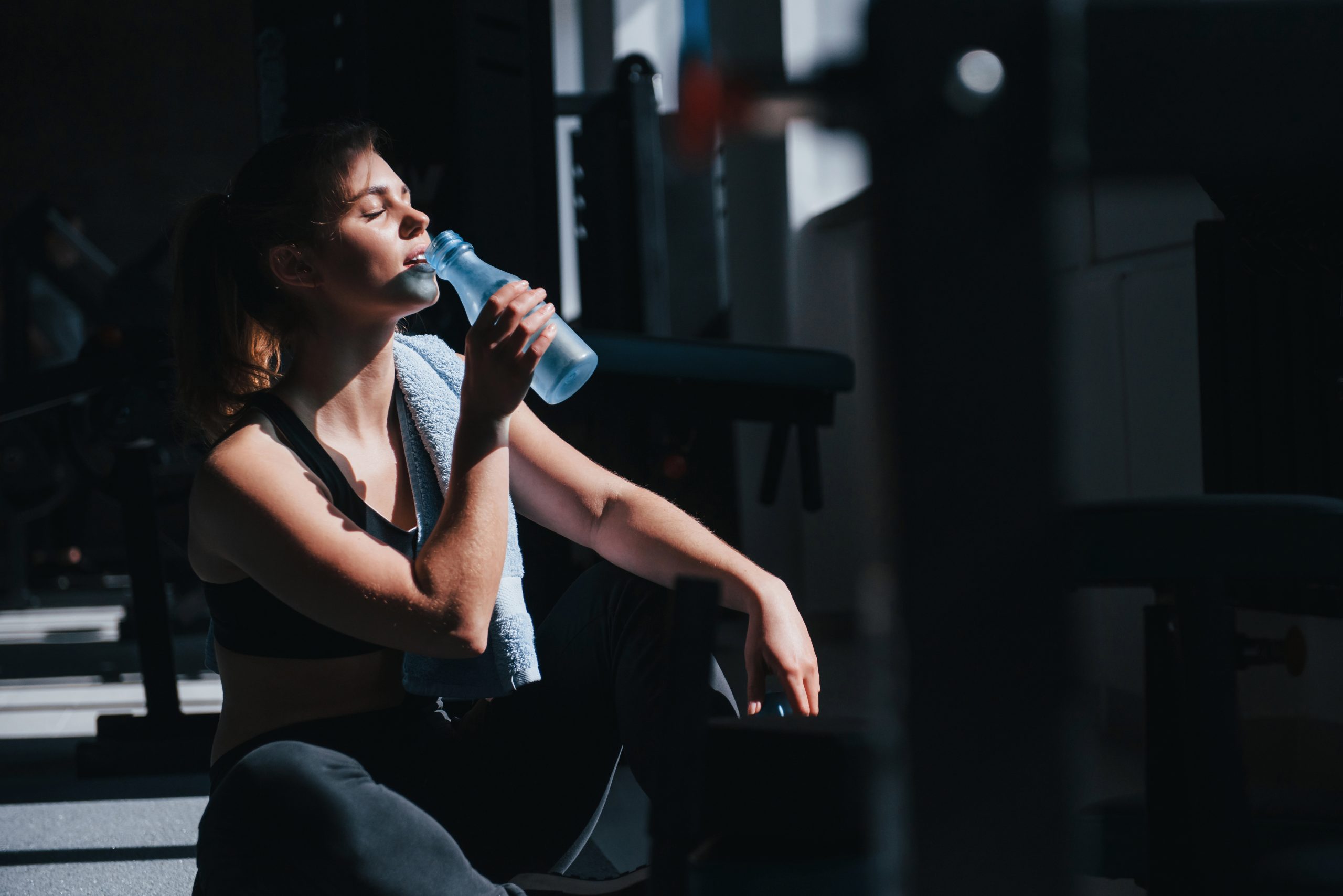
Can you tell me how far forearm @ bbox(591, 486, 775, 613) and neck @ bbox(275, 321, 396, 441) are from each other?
0.75ft

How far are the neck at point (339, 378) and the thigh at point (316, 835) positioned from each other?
0.94ft

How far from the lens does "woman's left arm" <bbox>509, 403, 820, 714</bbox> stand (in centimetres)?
81

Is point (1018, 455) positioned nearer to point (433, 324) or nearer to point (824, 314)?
point (433, 324)

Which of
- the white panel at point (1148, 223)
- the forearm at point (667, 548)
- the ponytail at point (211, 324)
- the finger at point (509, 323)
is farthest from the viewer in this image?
the white panel at point (1148, 223)

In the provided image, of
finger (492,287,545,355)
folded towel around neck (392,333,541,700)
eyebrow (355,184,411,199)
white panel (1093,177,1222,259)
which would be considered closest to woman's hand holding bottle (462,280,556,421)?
finger (492,287,545,355)

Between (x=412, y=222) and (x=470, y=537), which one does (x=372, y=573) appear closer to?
(x=470, y=537)

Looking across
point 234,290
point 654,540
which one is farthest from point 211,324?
point 654,540

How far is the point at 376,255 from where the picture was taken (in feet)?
2.98

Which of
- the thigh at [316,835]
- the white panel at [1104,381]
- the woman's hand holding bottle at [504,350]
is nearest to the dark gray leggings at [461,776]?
the thigh at [316,835]

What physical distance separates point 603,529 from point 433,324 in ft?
2.86

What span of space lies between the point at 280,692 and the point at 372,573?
16cm

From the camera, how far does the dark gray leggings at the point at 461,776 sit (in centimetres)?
76

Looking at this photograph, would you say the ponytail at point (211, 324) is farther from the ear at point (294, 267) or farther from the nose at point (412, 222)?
the nose at point (412, 222)

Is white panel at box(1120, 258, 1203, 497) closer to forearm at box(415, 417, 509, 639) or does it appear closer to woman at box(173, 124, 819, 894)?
woman at box(173, 124, 819, 894)
